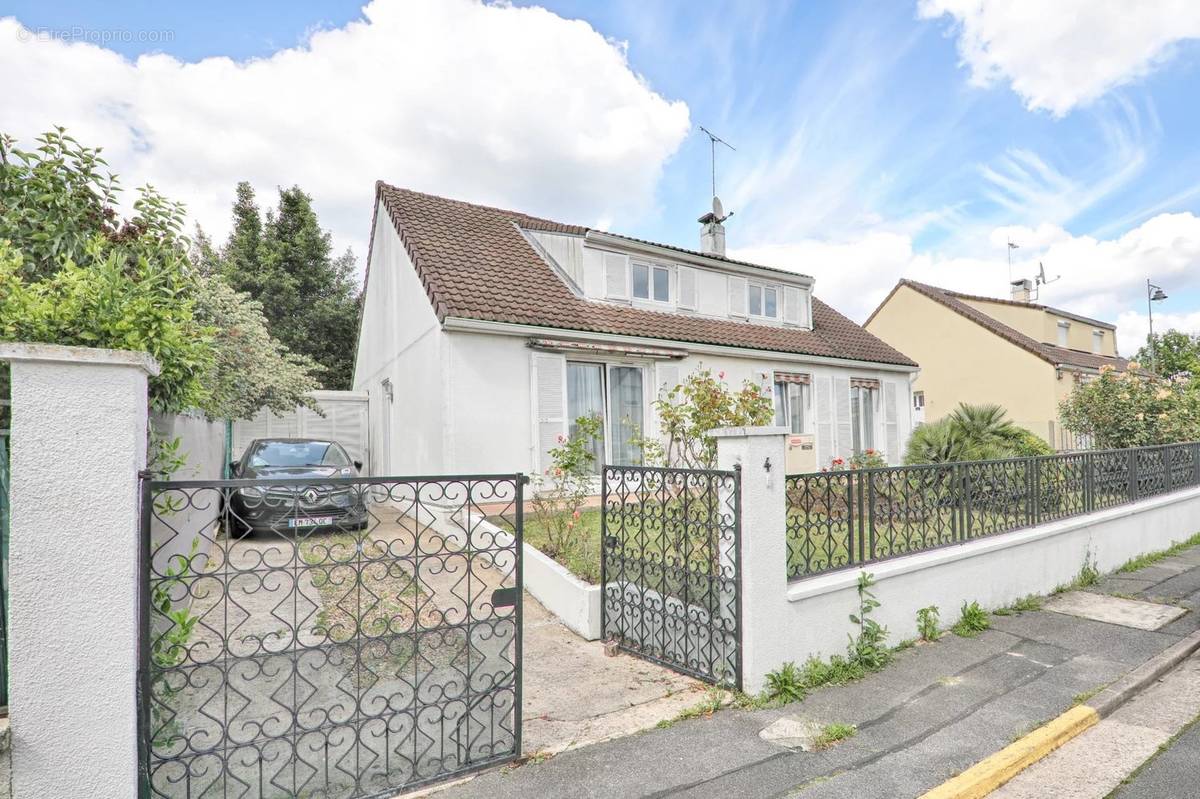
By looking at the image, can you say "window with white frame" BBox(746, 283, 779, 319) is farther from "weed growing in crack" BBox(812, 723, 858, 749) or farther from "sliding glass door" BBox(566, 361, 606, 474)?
"weed growing in crack" BBox(812, 723, 858, 749)

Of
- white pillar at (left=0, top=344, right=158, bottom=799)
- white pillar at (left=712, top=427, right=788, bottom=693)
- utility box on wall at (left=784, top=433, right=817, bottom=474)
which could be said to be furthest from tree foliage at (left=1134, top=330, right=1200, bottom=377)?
white pillar at (left=0, top=344, right=158, bottom=799)

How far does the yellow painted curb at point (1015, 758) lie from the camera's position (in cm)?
304

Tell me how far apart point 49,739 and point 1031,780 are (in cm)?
470

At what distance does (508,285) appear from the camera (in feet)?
34.2

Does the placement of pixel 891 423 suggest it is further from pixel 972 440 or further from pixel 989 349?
pixel 989 349

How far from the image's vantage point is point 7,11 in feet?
18.2

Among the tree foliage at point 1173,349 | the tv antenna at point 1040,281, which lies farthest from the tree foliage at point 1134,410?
the tree foliage at point 1173,349

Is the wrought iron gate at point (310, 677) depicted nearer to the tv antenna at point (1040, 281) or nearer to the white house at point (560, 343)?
the white house at point (560, 343)

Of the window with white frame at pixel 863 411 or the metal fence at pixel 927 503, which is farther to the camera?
the window with white frame at pixel 863 411

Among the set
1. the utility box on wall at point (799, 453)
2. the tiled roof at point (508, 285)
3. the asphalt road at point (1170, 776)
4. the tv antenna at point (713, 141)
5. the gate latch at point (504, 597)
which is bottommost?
the asphalt road at point (1170, 776)

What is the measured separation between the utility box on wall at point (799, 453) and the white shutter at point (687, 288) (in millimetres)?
3827

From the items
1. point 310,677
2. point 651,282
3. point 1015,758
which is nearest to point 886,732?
point 1015,758

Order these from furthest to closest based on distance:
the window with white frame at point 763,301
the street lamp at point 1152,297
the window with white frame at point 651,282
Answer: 1. the street lamp at point 1152,297
2. the window with white frame at point 763,301
3. the window with white frame at point 651,282

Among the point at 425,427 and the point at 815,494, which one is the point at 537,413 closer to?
the point at 425,427
